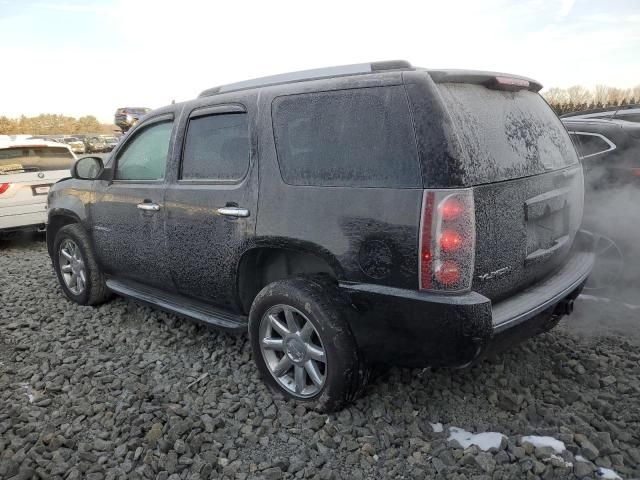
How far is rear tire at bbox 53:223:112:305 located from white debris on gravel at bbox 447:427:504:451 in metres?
3.34

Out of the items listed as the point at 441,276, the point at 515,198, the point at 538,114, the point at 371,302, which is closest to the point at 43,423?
the point at 371,302

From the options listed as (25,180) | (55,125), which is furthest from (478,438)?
(55,125)

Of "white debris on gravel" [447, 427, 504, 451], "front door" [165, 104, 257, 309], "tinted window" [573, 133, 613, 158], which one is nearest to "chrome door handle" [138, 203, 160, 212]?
"front door" [165, 104, 257, 309]

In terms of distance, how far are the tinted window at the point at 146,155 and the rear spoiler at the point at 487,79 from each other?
6.80 feet

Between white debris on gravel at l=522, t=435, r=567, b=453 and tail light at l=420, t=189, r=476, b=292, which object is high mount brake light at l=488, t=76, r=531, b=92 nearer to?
tail light at l=420, t=189, r=476, b=292

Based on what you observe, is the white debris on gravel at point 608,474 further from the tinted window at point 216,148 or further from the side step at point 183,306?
the tinted window at point 216,148

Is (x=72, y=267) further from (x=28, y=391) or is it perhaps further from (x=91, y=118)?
(x=91, y=118)

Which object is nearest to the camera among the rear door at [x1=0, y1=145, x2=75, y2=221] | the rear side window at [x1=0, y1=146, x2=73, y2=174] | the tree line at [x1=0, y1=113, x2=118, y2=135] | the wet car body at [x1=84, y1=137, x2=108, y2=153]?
the rear door at [x1=0, y1=145, x2=75, y2=221]

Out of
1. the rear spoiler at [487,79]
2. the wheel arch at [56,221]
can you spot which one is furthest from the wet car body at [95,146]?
the rear spoiler at [487,79]

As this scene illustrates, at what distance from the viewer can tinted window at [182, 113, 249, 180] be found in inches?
124

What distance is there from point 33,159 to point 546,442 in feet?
25.3

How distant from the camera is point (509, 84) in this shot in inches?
111

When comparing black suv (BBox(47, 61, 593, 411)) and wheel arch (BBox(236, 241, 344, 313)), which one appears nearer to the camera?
black suv (BBox(47, 61, 593, 411))

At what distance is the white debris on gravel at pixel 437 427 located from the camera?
2.71 meters
